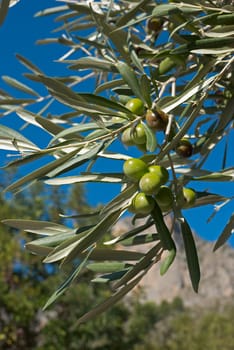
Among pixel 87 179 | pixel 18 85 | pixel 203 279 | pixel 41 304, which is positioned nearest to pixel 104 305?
pixel 87 179

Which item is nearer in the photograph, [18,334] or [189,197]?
[189,197]

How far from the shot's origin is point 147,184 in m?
0.78

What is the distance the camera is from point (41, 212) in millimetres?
9281

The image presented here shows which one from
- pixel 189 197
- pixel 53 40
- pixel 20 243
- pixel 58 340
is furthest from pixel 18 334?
pixel 189 197

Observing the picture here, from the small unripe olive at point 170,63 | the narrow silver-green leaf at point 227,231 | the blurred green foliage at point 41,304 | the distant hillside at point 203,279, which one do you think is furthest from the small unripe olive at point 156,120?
the distant hillside at point 203,279

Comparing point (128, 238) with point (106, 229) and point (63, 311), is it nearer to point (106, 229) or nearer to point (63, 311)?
point (106, 229)

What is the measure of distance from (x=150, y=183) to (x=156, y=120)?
9 cm

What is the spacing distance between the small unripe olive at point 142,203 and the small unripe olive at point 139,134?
7cm

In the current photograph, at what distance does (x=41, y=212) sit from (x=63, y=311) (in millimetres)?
1638

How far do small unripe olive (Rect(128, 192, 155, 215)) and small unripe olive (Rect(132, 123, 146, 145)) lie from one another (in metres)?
0.07

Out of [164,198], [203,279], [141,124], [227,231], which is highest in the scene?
[141,124]

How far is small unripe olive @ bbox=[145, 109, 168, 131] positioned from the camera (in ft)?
2.62

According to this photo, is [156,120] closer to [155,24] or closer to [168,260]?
[168,260]

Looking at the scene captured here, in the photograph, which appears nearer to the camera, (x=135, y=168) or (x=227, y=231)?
(x=135, y=168)
